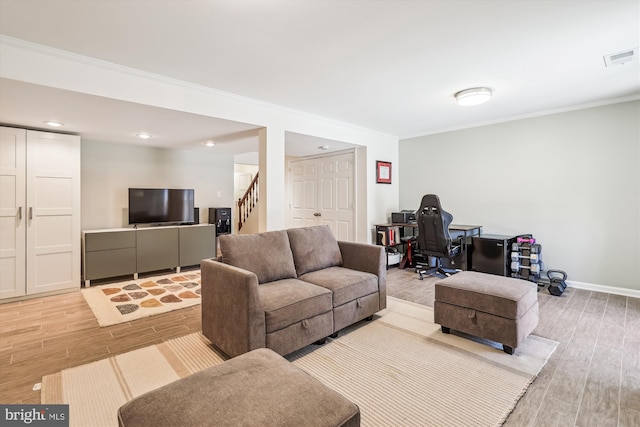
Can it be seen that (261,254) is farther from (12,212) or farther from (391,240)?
(12,212)

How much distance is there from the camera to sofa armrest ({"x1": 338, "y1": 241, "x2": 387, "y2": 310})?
9.86 ft

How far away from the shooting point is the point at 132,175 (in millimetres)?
4992

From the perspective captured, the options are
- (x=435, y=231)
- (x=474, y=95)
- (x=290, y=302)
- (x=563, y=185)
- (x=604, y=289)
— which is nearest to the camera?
(x=290, y=302)

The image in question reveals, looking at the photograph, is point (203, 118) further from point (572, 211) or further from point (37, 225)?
point (572, 211)

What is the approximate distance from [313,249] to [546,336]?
7.27ft

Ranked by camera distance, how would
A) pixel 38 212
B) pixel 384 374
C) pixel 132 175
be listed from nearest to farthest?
pixel 384 374, pixel 38 212, pixel 132 175

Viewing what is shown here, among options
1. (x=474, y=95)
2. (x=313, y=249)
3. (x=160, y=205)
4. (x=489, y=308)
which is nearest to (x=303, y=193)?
(x=160, y=205)

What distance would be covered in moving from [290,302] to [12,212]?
147 inches

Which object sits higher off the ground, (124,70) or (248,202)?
(124,70)

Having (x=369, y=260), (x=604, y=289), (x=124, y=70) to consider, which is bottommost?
(x=604, y=289)

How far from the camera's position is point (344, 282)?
2.67 metres

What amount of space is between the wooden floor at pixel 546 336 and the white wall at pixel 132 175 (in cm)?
144

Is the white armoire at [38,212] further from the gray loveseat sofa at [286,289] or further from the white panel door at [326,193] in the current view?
the white panel door at [326,193]

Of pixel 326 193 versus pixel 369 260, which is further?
pixel 326 193
